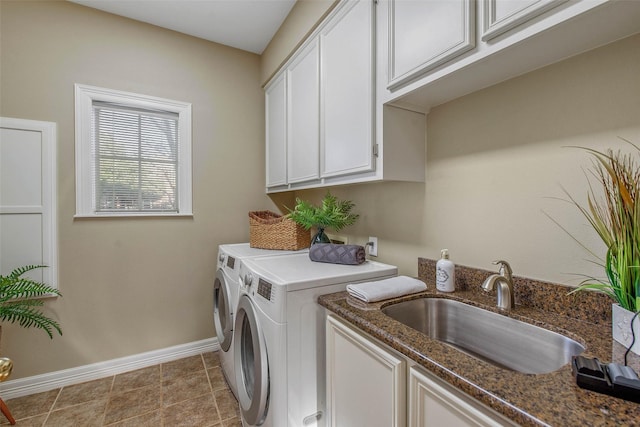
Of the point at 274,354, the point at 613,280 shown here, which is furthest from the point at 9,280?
the point at 613,280

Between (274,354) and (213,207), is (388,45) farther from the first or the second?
(213,207)

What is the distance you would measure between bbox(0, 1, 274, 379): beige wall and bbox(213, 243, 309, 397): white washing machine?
1.57 feet

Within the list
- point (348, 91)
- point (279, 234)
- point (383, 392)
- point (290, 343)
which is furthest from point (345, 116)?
point (383, 392)

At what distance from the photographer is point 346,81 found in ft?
4.84

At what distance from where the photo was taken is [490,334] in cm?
103

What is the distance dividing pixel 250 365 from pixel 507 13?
1.87 metres

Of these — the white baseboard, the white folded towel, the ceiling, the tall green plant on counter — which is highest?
the ceiling

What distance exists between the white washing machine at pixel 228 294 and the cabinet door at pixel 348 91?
79cm

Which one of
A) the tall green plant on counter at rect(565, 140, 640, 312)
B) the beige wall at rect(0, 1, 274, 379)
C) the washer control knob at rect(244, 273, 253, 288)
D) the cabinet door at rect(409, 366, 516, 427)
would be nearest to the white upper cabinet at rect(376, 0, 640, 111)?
the tall green plant on counter at rect(565, 140, 640, 312)

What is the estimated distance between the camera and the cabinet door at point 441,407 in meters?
0.59

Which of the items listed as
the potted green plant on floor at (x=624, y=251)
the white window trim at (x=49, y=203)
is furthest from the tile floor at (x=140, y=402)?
the potted green plant on floor at (x=624, y=251)

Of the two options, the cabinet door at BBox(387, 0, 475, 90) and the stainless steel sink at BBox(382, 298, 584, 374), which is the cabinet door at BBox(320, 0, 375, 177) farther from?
the stainless steel sink at BBox(382, 298, 584, 374)

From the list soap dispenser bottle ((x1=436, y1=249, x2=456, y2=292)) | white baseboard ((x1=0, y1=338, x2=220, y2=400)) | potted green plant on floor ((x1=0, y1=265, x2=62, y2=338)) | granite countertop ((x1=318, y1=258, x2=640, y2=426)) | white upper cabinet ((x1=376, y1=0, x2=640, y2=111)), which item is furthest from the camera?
white baseboard ((x1=0, y1=338, x2=220, y2=400))

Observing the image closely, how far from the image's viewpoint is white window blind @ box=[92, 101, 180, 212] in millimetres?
2154
